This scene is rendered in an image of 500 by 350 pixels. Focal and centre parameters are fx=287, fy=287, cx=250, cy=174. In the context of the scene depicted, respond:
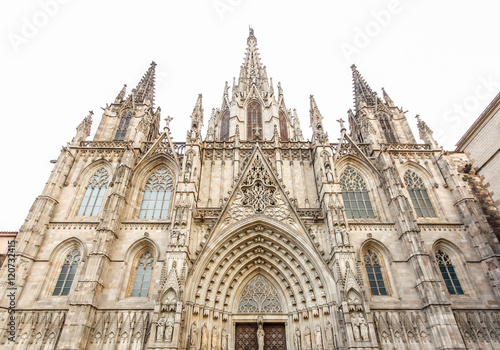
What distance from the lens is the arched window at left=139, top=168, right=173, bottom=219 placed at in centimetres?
1727

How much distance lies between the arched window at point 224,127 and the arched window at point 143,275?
40.7 ft

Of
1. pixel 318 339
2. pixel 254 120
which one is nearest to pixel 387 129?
pixel 254 120

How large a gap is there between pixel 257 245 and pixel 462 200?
1248 cm

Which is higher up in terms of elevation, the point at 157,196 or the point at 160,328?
the point at 157,196

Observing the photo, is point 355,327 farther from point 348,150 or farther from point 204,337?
point 348,150

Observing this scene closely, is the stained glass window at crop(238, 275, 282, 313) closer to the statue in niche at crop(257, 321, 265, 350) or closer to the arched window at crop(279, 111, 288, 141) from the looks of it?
the statue in niche at crop(257, 321, 265, 350)

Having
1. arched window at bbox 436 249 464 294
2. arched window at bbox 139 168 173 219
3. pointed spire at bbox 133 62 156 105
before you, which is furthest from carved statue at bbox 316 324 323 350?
pointed spire at bbox 133 62 156 105

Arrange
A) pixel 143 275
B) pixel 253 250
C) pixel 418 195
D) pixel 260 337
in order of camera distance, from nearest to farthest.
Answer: pixel 260 337 → pixel 143 275 → pixel 253 250 → pixel 418 195

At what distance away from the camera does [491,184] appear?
19.0 meters

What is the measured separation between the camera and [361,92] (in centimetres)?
2659

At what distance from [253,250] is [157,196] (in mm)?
7027

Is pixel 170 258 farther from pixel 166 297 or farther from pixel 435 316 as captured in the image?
pixel 435 316

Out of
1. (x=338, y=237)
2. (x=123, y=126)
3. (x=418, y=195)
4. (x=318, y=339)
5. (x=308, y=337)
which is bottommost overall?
(x=318, y=339)

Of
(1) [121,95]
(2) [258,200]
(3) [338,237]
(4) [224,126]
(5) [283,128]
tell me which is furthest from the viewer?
(4) [224,126]
